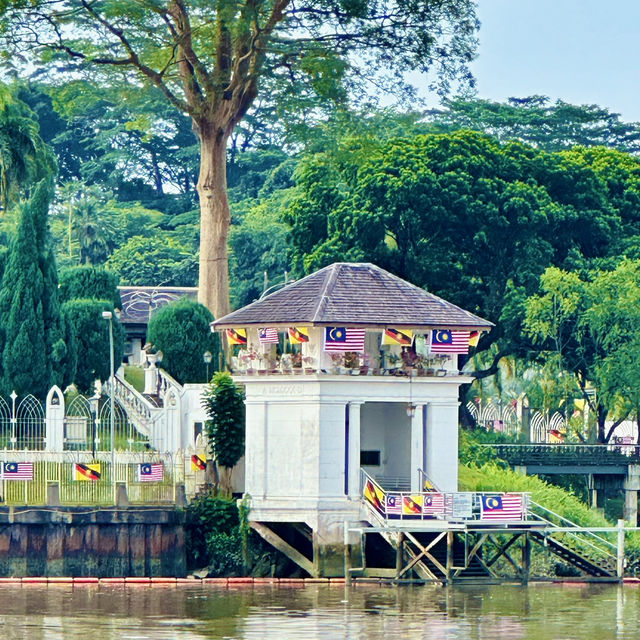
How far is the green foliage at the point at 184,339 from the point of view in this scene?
73.1 meters

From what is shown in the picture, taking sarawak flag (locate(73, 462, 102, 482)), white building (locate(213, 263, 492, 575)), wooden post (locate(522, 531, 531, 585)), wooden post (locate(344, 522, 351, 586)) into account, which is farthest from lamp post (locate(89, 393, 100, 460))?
wooden post (locate(522, 531, 531, 585))

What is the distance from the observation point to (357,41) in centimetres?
7881

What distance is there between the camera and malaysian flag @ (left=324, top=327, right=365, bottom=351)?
59.6 m

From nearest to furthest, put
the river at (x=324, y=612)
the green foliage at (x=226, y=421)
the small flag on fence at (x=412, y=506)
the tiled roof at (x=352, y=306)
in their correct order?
the river at (x=324, y=612), the small flag on fence at (x=412, y=506), the tiled roof at (x=352, y=306), the green foliage at (x=226, y=421)

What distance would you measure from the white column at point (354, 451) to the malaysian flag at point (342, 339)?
1.76m

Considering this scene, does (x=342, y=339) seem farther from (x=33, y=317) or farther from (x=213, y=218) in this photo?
(x=213, y=218)

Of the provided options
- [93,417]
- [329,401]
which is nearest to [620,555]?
[329,401]

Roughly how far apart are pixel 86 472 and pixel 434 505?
10.7 metres

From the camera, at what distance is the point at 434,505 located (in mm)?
58344

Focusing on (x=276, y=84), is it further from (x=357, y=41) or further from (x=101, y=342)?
(x=101, y=342)

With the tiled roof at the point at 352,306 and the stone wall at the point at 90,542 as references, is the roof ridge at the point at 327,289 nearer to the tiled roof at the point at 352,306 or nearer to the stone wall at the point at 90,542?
the tiled roof at the point at 352,306

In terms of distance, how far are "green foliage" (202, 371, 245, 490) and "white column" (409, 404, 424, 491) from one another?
5.50 metres

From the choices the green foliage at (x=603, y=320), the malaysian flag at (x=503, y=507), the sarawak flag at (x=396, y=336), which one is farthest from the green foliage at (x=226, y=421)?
the green foliage at (x=603, y=320)

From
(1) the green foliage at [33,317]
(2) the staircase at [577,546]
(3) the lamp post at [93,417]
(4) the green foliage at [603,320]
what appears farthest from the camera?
(4) the green foliage at [603,320]
